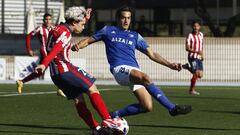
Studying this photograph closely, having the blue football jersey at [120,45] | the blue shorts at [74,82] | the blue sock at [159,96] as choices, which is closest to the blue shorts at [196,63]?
the blue football jersey at [120,45]

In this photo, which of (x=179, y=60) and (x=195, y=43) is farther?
(x=179, y=60)

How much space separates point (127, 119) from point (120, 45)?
2768 mm

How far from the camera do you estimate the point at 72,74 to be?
10930 millimetres

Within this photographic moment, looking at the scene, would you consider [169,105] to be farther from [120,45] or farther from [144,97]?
[120,45]

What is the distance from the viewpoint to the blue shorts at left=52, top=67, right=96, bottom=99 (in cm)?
1088

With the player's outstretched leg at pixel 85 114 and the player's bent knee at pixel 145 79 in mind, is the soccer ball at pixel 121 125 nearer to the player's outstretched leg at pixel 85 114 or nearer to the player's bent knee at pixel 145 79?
the player's outstretched leg at pixel 85 114

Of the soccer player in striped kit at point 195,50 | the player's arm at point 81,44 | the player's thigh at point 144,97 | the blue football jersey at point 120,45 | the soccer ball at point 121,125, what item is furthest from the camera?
the soccer player in striped kit at point 195,50

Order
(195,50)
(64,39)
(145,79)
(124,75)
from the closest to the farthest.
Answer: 1. (64,39)
2. (145,79)
3. (124,75)
4. (195,50)

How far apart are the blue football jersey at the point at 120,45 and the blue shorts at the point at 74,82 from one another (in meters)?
0.96

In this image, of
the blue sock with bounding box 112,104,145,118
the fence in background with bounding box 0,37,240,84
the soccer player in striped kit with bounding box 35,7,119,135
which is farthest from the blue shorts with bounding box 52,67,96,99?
the fence in background with bounding box 0,37,240,84

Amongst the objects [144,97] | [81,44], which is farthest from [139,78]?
[81,44]

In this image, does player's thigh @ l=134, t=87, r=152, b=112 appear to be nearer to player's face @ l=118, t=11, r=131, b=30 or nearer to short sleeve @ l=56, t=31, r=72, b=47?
player's face @ l=118, t=11, r=131, b=30

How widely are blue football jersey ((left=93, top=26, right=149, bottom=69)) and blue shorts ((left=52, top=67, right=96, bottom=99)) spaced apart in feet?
3.16

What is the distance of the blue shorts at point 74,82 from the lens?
10.9 metres
